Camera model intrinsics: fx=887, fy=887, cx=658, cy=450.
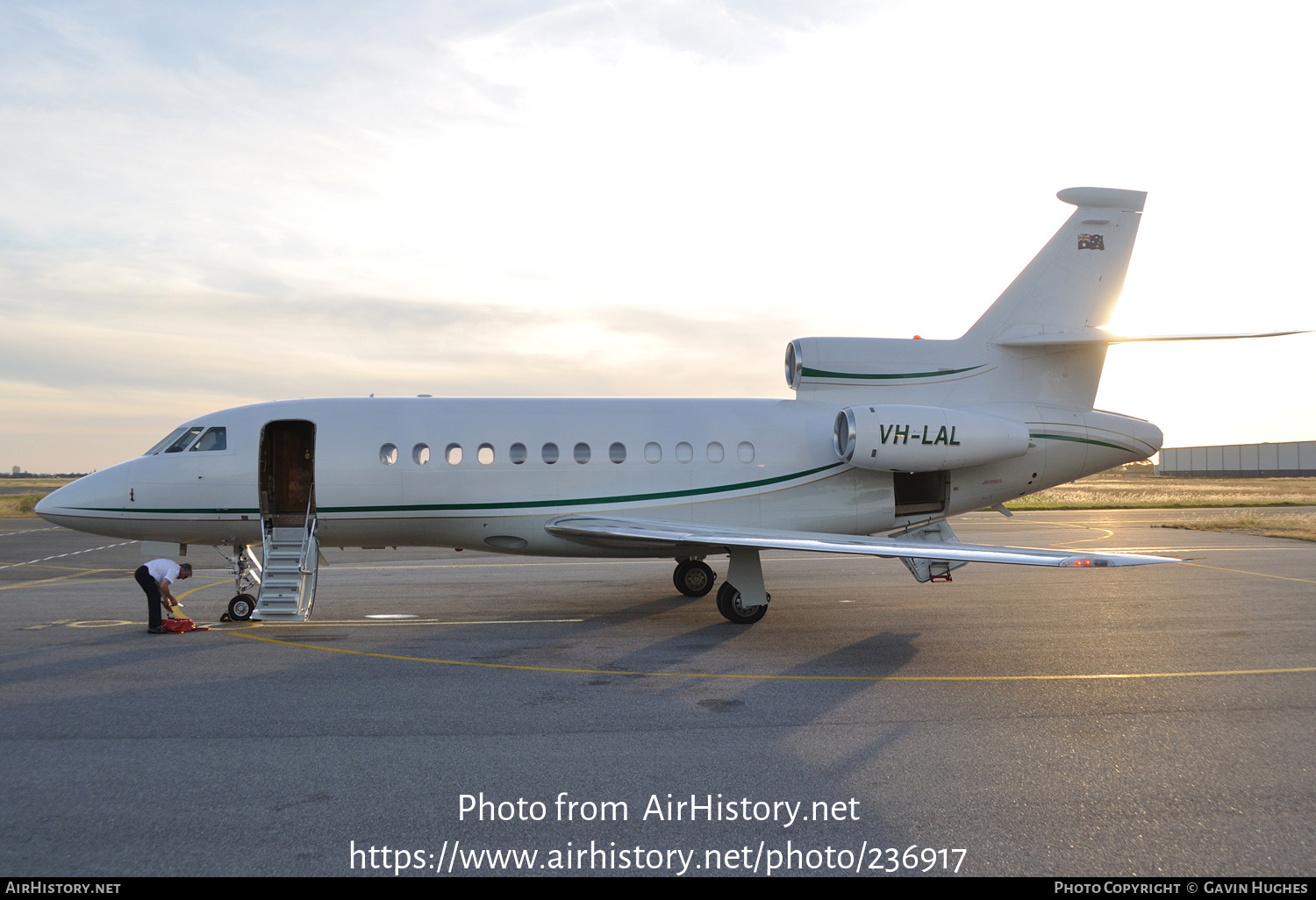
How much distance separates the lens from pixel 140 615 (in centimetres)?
1502

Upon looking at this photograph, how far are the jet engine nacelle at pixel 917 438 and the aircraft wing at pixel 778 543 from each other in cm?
197

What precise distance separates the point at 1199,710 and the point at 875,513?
7576 mm

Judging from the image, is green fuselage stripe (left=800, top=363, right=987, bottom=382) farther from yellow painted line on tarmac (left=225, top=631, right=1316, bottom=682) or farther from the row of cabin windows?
yellow painted line on tarmac (left=225, top=631, right=1316, bottom=682)

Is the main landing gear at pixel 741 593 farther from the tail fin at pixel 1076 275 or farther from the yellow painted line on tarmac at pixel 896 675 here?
the tail fin at pixel 1076 275

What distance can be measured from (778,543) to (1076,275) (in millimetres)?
8684

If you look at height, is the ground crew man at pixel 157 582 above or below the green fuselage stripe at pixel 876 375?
below

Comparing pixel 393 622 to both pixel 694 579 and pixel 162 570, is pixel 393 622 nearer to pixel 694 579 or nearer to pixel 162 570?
pixel 162 570

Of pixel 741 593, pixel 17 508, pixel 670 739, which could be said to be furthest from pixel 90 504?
pixel 17 508

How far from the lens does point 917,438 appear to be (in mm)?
15062

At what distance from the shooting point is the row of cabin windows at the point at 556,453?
14.9m

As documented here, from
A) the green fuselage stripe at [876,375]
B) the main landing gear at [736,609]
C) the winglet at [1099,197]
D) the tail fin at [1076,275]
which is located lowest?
the main landing gear at [736,609]

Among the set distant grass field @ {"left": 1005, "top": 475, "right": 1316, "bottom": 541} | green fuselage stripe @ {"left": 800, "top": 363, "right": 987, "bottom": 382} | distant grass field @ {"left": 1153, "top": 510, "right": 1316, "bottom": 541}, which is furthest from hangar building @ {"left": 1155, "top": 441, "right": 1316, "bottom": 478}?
green fuselage stripe @ {"left": 800, "top": 363, "right": 987, "bottom": 382}

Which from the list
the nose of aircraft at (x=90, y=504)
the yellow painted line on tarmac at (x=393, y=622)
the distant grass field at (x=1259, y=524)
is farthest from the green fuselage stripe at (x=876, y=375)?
the distant grass field at (x=1259, y=524)

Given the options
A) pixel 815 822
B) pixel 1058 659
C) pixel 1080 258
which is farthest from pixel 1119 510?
pixel 815 822
